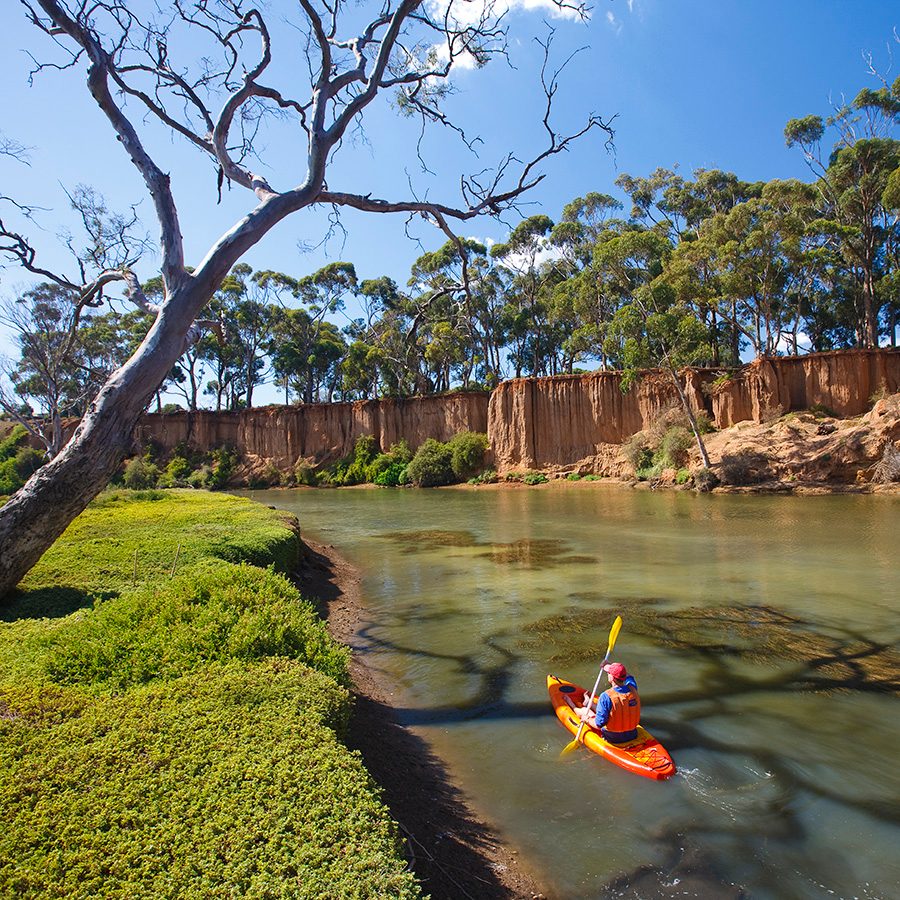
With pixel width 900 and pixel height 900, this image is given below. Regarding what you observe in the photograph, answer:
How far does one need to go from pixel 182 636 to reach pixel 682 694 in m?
5.74

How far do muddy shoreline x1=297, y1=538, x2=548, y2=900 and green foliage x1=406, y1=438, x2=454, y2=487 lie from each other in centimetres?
3956

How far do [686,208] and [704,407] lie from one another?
23.7m

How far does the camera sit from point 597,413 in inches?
1713

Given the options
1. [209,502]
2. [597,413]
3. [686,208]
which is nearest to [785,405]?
[597,413]

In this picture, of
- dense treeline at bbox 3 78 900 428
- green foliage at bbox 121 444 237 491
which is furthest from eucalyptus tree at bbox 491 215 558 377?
green foliage at bbox 121 444 237 491

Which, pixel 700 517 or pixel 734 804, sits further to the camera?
pixel 700 517

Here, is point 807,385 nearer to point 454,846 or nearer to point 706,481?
point 706,481

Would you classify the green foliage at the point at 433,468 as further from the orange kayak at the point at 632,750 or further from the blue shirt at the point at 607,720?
the blue shirt at the point at 607,720

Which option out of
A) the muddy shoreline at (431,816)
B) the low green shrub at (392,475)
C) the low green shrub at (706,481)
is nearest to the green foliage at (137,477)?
the low green shrub at (392,475)

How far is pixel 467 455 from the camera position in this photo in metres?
47.0

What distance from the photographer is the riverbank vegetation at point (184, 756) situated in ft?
9.54

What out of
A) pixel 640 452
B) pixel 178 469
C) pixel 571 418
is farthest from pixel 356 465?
pixel 640 452

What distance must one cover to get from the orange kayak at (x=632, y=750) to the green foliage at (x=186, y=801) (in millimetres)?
2986

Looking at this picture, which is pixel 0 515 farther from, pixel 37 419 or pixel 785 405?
pixel 785 405
